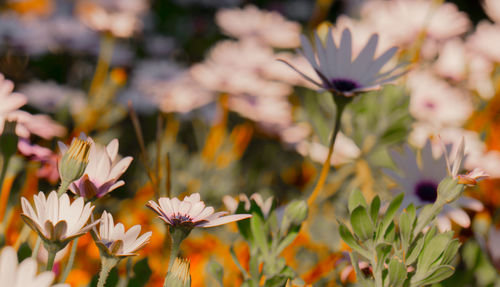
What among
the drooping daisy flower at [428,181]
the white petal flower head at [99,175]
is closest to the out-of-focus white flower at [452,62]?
the drooping daisy flower at [428,181]

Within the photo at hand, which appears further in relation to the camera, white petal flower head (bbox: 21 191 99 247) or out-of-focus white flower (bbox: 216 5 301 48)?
out-of-focus white flower (bbox: 216 5 301 48)

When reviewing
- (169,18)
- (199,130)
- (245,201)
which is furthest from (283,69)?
(169,18)

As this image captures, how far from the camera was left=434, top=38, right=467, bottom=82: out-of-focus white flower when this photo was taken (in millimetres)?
1044

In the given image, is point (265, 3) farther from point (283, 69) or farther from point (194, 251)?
point (194, 251)

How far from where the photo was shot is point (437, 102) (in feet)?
3.24

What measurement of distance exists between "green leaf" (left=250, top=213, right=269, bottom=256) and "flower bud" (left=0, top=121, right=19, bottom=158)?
0.18m

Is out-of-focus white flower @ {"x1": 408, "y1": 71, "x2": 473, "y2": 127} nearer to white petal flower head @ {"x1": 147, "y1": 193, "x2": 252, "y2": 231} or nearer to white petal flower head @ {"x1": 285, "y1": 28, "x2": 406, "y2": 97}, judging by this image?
white petal flower head @ {"x1": 285, "y1": 28, "x2": 406, "y2": 97}

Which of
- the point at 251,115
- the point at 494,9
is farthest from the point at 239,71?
the point at 494,9

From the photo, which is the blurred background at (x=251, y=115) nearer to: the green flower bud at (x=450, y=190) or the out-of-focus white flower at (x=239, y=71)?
the out-of-focus white flower at (x=239, y=71)

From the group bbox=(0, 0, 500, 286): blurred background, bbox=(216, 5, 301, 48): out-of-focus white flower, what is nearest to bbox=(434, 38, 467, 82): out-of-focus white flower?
bbox=(0, 0, 500, 286): blurred background

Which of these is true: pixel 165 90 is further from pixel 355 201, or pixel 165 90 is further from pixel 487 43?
pixel 355 201

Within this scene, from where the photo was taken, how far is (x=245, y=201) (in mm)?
392

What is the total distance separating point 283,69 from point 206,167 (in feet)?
0.96

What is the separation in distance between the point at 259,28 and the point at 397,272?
3.24 feet
